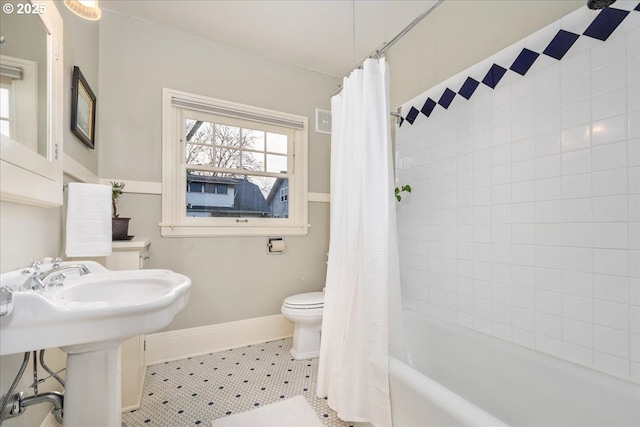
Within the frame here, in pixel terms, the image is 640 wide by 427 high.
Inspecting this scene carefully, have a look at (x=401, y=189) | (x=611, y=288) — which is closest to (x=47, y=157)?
(x=401, y=189)

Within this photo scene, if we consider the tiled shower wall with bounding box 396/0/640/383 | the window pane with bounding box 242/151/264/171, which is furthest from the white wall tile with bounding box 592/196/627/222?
the window pane with bounding box 242/151/264/171

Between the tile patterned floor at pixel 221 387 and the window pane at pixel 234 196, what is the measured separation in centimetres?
110

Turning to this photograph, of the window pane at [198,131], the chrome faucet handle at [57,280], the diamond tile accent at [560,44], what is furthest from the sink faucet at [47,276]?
the diamond tile accent at [560,44]

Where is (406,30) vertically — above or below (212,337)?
above

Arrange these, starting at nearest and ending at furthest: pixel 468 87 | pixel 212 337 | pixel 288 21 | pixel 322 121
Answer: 1. pixel 468 87
2. pixel 288 21
3. pixel 212 337
4. pixel 322 121

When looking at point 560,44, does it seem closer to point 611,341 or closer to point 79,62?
point 611,341

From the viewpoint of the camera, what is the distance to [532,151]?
56.6 inches

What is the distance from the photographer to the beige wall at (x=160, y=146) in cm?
208

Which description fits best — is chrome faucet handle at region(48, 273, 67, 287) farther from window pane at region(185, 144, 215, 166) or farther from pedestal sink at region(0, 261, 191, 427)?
window pane at region(185, 144, 215, 166)

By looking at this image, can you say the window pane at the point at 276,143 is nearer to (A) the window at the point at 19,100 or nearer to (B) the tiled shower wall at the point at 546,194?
(B) the tiled shower wall at the point at 546,194

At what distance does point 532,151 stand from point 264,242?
197 cm

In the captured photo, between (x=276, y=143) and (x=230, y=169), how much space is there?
0.49 m

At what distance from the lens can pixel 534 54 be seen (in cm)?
144

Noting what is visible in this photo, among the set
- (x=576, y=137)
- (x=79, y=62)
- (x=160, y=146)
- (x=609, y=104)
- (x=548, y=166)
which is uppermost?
(x=79, y=62)
